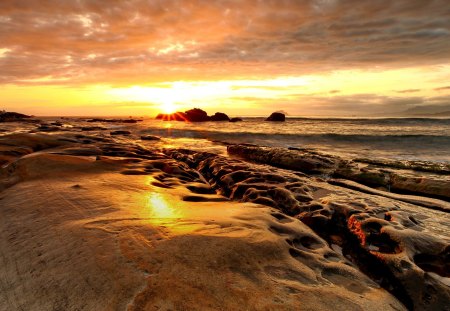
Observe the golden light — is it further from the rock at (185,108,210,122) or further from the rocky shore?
A: the rock at (185,108,210,122)

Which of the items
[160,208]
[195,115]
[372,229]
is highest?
[195,115]

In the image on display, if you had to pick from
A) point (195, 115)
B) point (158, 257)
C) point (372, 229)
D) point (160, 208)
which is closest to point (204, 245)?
point (158, 257)

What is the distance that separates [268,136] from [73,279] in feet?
79.0

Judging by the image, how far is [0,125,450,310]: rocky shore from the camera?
228 centimetres

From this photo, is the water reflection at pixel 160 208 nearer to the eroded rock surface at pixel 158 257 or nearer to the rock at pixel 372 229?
the eroded rock surface at pixel 158 257

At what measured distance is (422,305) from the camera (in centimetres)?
277

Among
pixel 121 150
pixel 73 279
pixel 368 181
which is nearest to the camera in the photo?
pixel 73 279

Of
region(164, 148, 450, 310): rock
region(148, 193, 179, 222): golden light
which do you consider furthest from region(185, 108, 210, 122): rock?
region(148, 193, 179, 222): golden light

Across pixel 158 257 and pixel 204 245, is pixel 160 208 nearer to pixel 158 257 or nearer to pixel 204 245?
pixel 204 245

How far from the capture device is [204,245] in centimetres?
296

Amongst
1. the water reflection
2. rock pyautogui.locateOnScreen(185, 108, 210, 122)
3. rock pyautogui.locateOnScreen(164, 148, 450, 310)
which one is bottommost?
rock pyautogui.locateOnScreen(164, 148, 450, 310)

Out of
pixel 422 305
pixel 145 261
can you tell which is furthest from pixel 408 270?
pixel 145 261

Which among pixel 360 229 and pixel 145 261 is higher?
pixel 145 261

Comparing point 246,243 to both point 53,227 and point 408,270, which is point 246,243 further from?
point 53,227
